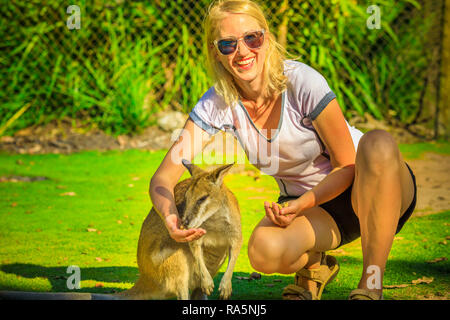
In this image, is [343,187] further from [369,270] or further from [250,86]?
[250,86]

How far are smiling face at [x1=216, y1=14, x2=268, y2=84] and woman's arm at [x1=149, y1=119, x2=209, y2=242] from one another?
39 centimetres

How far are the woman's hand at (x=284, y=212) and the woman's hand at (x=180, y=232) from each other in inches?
14.4

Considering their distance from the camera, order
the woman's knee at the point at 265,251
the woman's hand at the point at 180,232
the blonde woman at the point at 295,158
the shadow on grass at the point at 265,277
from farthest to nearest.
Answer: the shadow on grass at the point at 265,277 < the woman's knee at the point at 265,251 < the blonde woman at the point at 295,158 < the woman's hand at the point at 180,232

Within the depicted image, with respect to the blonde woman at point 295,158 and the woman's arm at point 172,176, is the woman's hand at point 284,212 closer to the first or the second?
the blonde woman at point 295,158

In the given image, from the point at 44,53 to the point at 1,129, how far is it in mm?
1263

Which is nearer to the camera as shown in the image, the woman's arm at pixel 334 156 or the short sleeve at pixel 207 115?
the woman's arm at pixel 334 156

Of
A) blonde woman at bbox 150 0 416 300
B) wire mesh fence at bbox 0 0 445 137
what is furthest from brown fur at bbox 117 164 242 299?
wire mesh fence at bbox 0 0 445 137

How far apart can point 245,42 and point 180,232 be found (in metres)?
1.06

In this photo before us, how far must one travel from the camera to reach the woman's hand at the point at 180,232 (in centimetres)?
251

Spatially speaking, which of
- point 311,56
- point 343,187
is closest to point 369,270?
point 343,187

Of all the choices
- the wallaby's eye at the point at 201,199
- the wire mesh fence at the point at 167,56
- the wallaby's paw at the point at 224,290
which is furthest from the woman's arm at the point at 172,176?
the wire mesh fence at the point at 167,56

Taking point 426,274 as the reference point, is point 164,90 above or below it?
above

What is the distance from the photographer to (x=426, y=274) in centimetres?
348

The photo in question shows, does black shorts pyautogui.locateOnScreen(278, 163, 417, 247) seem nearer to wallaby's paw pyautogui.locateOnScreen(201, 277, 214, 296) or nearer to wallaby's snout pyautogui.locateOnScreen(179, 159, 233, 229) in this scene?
wallaby's snout pyautogui.locateOnScreen(179, 159, 233, 229)
